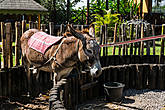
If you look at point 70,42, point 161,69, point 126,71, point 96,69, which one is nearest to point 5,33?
point 70,42

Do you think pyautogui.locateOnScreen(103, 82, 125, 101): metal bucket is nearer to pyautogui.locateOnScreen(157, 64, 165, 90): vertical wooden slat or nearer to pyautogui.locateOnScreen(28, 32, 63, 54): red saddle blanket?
pyautogui.locateOnScreen(157, 64, 165, 90): vertical wooden slat

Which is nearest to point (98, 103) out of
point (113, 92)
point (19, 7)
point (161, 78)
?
point (113, 92)

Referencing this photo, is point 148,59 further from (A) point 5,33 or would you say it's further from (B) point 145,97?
(A) point 5,33

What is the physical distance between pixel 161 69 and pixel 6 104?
573cm

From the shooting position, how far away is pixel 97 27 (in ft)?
58.0

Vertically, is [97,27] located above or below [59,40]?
above

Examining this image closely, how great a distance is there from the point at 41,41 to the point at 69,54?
1204 millimetres

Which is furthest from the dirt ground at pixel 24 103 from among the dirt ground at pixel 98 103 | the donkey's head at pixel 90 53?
the donkey's head at pixel 90 53

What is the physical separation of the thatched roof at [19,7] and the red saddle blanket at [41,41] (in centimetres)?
1243

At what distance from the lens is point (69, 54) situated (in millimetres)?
5094

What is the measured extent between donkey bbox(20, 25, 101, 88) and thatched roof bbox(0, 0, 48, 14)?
490 inches

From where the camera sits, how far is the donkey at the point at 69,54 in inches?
181

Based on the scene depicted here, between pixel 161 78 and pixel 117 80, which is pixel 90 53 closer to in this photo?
pixel 117 80

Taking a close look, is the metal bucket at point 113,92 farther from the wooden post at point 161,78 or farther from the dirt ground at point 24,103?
the wooden post at point 161,78
